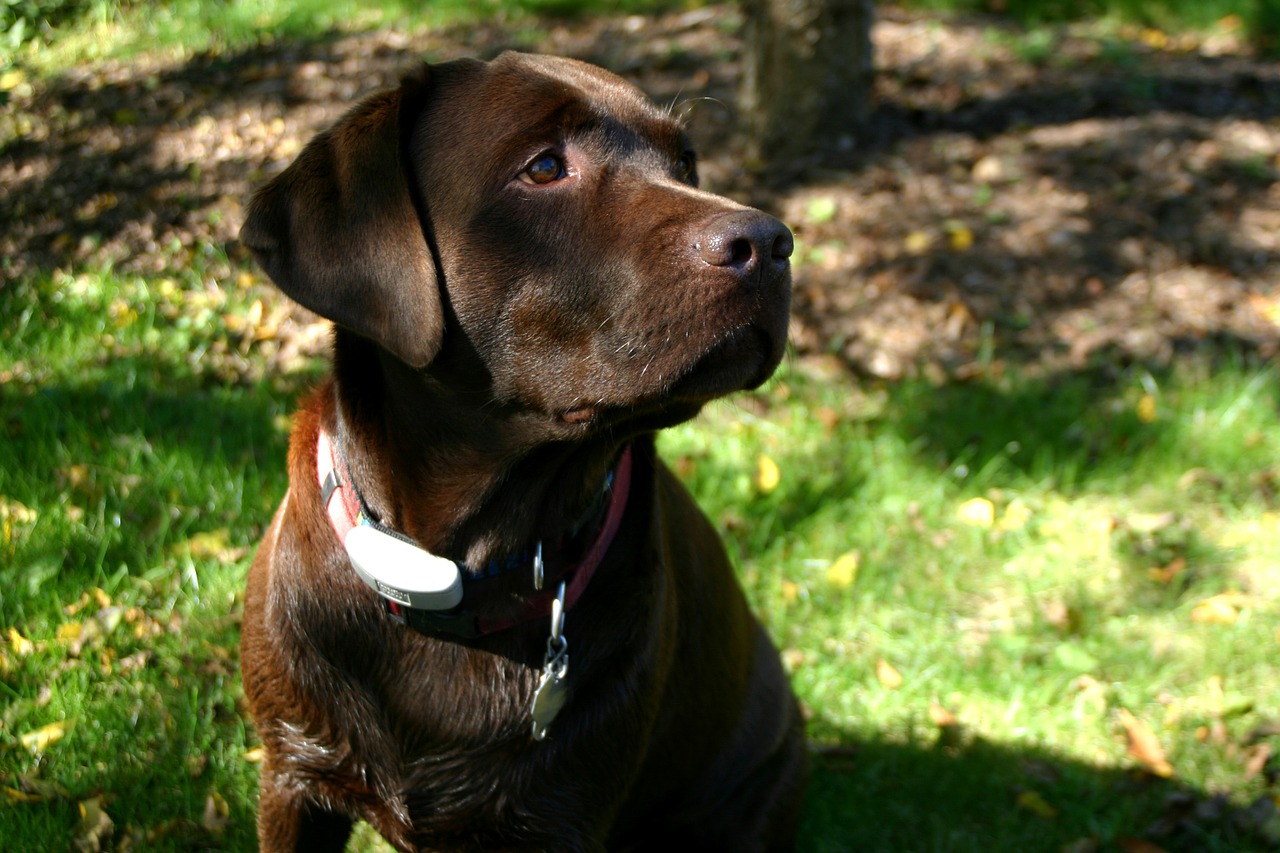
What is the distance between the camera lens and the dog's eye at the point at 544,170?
219 cm

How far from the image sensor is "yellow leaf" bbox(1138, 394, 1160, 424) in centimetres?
482

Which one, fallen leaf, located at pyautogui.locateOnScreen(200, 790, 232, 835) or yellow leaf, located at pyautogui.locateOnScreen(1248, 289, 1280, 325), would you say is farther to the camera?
yellow leaf, located at pyautogui.locateOnScreen(1248, 289, 1280, 325)

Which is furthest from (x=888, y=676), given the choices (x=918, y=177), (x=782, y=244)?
(x=918, y=177)

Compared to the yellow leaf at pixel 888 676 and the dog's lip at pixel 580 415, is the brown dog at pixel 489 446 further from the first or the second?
the yellow leaf at pixel 888 676

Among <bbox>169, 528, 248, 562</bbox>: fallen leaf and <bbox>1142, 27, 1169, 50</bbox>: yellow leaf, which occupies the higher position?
<bbox>1142, 27, 1169, 50</bbox>: yellow leaf

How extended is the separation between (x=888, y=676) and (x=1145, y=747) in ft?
2.62

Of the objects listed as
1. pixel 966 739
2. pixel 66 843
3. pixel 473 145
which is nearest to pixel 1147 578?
pixel 966 739

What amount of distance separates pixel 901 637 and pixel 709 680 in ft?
4.26

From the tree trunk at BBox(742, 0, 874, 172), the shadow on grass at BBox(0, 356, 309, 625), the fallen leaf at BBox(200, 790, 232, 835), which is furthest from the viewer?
the tree trunk at BBox(742, 0, 874, 172)

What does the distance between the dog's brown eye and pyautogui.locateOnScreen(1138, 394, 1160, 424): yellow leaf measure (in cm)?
345

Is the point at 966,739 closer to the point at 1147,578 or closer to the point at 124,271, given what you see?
the point at 1147,578

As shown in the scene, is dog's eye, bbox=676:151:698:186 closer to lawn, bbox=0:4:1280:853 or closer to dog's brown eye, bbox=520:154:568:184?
dog's brown eye, bbox=520:154:568:184

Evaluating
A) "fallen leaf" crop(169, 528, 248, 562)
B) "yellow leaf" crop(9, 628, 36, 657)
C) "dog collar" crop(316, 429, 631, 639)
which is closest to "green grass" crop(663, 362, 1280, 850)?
"dog collar" crop(316, 429, 631, 639)

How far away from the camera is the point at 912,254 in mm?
5570
